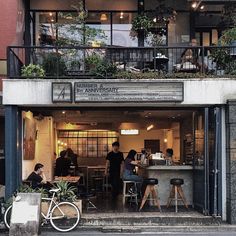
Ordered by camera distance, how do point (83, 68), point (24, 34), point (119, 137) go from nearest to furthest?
point (83, 68), point (24, 34), point (119, 137)

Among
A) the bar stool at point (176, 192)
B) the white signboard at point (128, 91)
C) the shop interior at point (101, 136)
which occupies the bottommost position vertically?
the bar stool at point (176, 192)

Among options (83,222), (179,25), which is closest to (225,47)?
(179,25)

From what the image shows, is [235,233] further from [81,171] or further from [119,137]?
[119,137]

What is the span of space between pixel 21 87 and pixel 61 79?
3.76 feet

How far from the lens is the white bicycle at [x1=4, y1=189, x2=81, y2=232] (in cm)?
1455

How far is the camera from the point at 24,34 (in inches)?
768

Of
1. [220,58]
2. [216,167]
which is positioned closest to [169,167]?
[216,167]

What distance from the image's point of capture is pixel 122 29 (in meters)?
20.0

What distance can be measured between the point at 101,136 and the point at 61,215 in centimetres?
1209

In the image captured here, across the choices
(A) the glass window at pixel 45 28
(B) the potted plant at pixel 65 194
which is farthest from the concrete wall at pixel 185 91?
(A) the glass window at pixel 45 28

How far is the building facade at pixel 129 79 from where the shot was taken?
15609 millimetres

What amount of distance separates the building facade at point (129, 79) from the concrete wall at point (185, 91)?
0.09ft

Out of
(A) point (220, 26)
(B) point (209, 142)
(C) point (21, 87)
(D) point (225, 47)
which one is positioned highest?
(A) point (220, 26)

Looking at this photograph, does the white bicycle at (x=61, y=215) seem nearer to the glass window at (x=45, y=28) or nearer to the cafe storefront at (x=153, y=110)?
the cafe storefront at (x=153, y=110)
